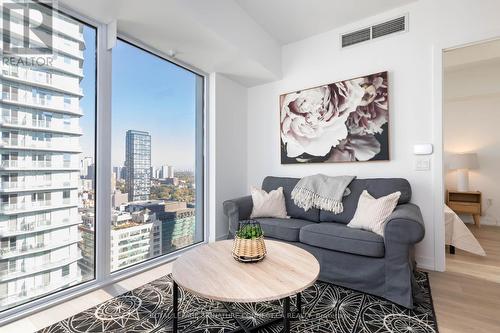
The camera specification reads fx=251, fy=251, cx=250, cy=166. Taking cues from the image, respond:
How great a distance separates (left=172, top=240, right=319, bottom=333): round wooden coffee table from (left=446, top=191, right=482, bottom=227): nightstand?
154 inches

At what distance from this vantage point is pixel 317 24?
303 centimetres

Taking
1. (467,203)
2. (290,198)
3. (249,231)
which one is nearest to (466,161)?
(467,203)

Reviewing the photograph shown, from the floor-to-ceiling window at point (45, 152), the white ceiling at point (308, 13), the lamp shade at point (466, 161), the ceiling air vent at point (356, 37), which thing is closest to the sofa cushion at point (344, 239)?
the floor-to-ceiling window at point (45, 152)

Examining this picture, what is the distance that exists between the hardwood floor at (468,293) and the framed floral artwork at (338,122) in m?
1.28

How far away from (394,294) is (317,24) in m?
2.92

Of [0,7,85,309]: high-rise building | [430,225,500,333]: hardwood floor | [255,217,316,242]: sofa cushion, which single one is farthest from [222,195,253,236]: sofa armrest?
[430,225,500,333]: hardwood floor

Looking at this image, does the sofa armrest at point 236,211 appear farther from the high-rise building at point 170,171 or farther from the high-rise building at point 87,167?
the high-rise building at point 87,167

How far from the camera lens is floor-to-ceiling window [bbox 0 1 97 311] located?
68.7 inches

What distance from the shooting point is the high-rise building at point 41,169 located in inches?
68.4

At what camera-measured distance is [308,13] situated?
283 cm

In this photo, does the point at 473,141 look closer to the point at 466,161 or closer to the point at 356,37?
the point at 466,161

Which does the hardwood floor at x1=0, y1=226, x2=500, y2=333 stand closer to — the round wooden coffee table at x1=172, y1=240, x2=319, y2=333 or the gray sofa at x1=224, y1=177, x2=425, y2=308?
the gray sofa at x1=224, y1=177, x2=425, y2=308

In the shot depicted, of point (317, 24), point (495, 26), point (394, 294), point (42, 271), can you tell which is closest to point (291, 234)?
point (394, 294)
